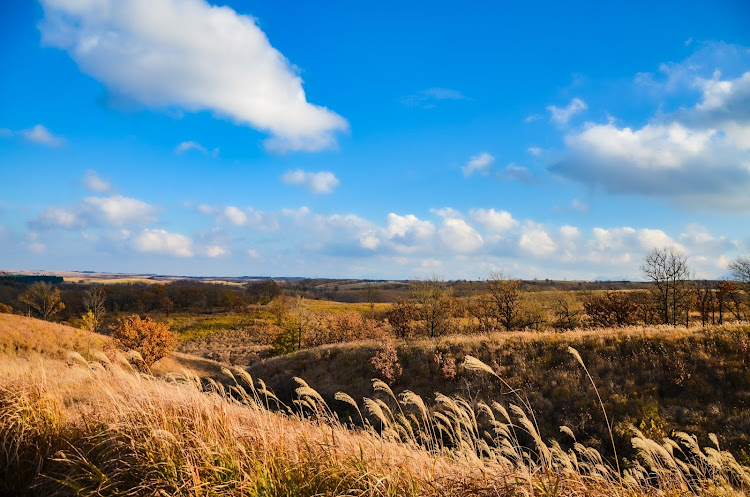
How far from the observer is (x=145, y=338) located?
3434 centimetres

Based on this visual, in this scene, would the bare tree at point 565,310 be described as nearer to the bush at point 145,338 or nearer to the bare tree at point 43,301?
the bush at point 145,338

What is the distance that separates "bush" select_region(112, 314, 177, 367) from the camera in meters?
33.2

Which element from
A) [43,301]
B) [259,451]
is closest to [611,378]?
[259,451]

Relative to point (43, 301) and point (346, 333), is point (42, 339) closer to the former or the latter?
point (346, 333)

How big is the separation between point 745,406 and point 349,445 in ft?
56.3

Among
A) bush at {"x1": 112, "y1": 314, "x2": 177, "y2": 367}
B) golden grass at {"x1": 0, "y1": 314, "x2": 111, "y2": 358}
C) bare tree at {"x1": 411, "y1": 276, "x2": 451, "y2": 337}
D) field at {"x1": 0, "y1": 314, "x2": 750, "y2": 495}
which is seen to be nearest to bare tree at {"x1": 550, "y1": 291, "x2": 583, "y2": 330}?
bare tree at {"x1": 411, "y1": 276, "x2": 451, "y2": 337}

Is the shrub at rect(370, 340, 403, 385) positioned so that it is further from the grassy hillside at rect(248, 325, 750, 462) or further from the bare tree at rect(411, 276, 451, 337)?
the bare tree at rect(411, 276, 451, 337)

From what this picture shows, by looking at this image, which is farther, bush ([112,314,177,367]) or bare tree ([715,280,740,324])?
bare tree ([715,280,740,324])

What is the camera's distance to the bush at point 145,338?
33.2 metres

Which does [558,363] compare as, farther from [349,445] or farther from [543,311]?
[543,311]

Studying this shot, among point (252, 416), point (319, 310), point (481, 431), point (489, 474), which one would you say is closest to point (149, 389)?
point (252, 416)

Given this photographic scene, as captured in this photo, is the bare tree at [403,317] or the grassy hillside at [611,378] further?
the bare tree at [403,317]

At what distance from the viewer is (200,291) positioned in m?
109

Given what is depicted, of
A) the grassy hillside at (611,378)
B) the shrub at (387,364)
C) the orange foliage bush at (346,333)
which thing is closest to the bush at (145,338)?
the grassy hillside at (611,378)
